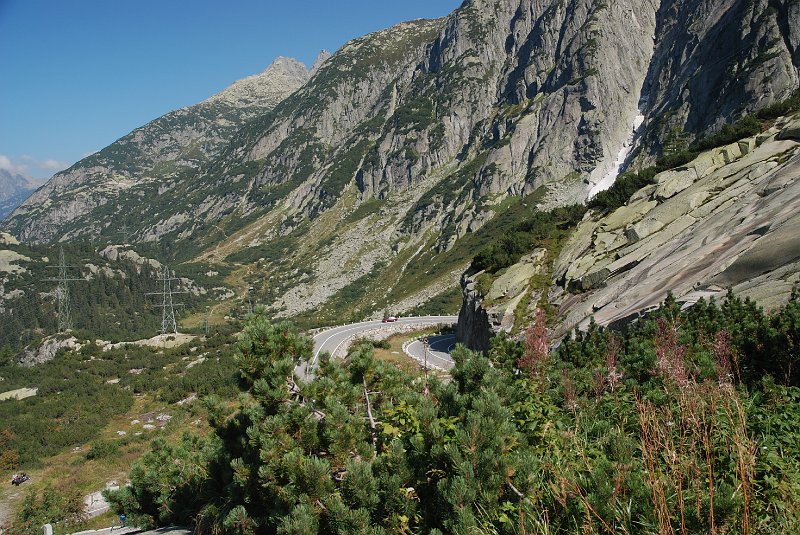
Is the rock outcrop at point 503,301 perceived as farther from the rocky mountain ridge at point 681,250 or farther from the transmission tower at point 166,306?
the transmission tower at point 166,306

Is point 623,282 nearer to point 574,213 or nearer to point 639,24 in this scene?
point 574,213

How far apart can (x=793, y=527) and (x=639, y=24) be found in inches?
7352

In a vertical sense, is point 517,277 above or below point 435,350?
above

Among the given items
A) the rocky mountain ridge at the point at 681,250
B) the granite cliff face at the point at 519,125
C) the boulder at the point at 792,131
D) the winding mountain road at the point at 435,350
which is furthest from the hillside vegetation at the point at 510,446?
the granite cliff face at the point at 519,125

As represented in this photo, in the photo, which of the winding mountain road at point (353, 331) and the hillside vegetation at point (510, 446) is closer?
the hillside vegetation at point (510, 446)

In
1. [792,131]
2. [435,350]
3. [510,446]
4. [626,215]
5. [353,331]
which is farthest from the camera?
[353,331]

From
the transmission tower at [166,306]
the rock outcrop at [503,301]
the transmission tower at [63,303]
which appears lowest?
the rock outcrop at [503,301]

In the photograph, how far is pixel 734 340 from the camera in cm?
916

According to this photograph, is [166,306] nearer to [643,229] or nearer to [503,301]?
[503,301]

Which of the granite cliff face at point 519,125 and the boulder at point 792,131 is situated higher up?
the granite cliff face at point 519,125

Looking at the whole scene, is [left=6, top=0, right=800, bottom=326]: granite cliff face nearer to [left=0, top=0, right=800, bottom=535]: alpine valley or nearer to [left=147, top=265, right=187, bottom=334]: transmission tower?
[left=0, top=0, right=800, bottom=535]: alpine valley

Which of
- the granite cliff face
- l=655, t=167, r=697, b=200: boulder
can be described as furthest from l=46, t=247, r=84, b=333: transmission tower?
l=655, t=167, r=697, b=200: boulder

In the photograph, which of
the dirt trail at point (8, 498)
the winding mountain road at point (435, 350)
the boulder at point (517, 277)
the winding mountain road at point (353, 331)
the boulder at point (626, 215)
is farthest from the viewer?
the winding mountain road at point (353, 331)

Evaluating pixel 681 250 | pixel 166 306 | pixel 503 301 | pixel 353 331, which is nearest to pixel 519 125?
pixel 166 306
